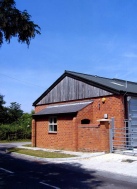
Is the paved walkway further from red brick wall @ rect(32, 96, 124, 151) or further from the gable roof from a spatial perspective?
the gable roof

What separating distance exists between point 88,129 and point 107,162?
5.02 meters

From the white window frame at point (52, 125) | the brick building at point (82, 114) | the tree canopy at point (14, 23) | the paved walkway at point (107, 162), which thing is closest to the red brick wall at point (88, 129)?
the brick building at point (82, 114)

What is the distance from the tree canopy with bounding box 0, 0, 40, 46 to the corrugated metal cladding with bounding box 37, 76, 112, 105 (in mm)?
12677

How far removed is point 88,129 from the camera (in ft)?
64.4

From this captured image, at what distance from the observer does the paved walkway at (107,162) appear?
41.8 feet

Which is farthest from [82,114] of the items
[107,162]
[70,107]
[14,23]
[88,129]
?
[14,23]

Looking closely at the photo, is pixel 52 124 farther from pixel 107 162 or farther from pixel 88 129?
pixel 107 162

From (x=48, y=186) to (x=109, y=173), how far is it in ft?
12.4

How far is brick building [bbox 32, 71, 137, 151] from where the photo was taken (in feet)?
64.1

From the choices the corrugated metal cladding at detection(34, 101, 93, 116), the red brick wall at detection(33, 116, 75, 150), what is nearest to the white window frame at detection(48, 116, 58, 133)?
the red brick wall at detection(33, 116, 75, 150)

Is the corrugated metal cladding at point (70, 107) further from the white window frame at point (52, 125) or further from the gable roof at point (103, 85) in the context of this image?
the gable roof at point (103, 85)

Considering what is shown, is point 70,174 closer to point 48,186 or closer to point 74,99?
point 48,186

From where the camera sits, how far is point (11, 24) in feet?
27.6


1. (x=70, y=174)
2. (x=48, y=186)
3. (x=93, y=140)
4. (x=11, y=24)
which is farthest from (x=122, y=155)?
(x=11, y=24)
